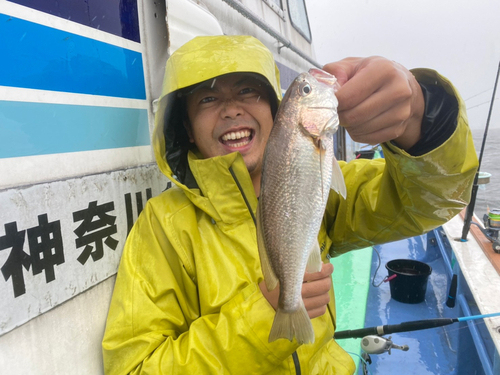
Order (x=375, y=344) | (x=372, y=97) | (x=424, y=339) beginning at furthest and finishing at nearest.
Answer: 1. (x=424, y=339)
2. (x=375, y=344)
3. (x=372, y=97)

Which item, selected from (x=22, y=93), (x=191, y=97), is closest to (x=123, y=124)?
(x=191, y=97)

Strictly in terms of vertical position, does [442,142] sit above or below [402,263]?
above

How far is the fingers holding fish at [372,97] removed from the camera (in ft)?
4.01

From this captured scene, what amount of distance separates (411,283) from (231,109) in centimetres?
368

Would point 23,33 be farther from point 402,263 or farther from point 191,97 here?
point 402,263

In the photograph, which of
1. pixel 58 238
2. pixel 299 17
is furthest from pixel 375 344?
pixel 299 17

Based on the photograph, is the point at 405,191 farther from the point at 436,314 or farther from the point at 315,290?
the point at 436,314

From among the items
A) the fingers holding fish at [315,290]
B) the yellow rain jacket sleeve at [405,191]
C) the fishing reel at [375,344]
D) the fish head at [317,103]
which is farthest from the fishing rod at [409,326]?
the fish head at [317,103]

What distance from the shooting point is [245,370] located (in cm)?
148

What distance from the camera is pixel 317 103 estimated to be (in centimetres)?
127

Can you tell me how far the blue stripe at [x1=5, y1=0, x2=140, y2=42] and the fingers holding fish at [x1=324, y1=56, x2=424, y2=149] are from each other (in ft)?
3.82

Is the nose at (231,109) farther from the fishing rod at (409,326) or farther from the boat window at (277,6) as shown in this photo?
the boat window at (277,6)

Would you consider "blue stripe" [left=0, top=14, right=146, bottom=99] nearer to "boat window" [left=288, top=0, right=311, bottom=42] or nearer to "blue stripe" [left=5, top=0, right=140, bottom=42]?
"blue stripe" [left=5, top=0, right=140, bottom=42]

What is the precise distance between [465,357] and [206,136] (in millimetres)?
3533
